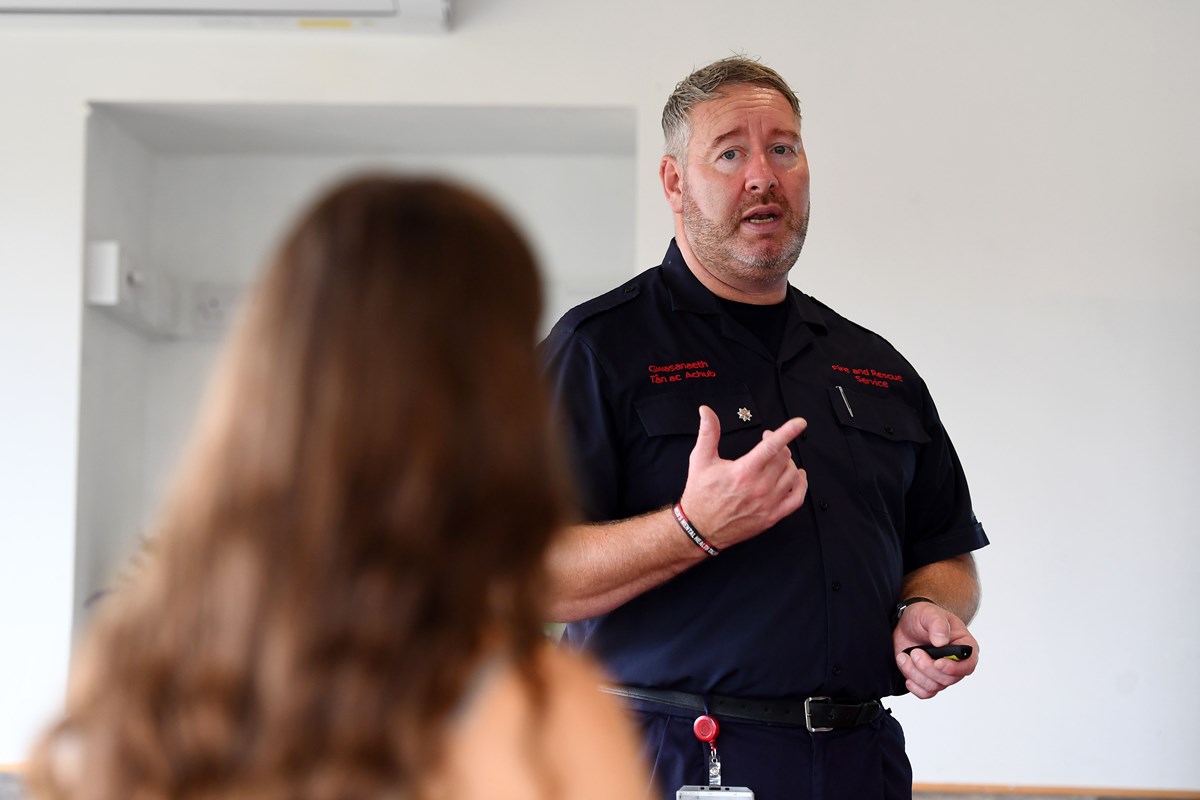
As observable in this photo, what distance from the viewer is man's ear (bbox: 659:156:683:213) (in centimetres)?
216

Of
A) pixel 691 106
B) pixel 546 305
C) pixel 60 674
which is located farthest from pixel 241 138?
pixel 546 305

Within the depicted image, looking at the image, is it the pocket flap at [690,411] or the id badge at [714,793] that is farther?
the pocket flap at [690,411]

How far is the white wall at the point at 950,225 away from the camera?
3721mm

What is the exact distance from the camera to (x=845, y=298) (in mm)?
3785

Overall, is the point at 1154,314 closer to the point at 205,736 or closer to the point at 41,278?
the point at 41,278

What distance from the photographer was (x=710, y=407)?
6.43ft

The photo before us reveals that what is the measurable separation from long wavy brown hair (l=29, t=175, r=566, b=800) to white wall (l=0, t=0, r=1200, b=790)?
3007 mm

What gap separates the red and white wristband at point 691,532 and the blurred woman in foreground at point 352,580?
2.98 ft

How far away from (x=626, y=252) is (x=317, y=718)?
387cm

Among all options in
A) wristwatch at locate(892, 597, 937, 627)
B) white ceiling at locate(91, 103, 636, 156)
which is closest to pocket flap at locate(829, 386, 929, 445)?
wristwatch at locate(892, 597, 937, 627)

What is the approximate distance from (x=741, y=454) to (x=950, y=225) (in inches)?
83.2

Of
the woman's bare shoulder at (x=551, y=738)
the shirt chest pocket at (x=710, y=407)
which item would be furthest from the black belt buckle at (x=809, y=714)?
the woman's bare shoulder at (x=551, y=738)

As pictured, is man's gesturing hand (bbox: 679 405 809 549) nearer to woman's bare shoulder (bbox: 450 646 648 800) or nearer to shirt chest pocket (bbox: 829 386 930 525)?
shirt chest pocket (bbox: 829 386 930 525)

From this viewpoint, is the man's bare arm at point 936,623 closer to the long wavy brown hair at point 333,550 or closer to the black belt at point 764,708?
the black belt at point 764,708
